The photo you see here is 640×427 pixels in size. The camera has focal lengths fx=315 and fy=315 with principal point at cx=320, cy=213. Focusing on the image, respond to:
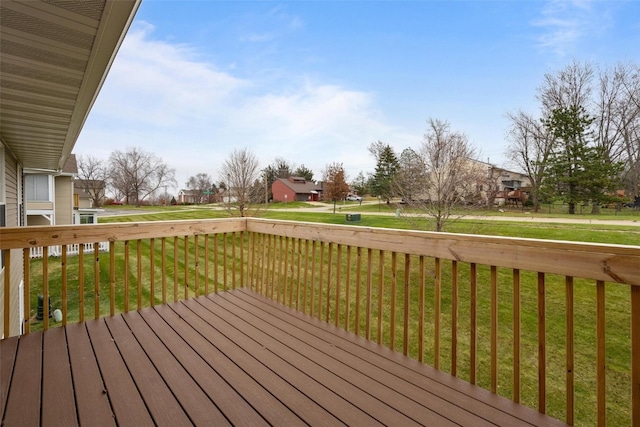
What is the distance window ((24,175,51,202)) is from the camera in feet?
32.0

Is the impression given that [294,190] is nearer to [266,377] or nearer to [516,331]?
[266,377]

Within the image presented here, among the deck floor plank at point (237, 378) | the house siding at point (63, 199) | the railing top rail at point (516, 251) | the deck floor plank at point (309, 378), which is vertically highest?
the house siding at point (63, 199)

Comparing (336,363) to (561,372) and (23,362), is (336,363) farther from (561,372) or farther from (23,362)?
(561,372)

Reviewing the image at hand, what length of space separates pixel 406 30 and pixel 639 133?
534 cm

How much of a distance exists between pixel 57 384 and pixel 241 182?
12303 mm

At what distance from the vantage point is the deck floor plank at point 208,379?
1439 millimetres

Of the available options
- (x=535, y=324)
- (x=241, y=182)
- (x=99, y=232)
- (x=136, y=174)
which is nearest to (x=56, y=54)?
(x=99, y=232)

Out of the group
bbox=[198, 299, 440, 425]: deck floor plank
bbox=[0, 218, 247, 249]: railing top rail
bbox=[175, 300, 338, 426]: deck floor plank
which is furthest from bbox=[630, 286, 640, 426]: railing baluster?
bbox=[0, 218, 247, 249]: railing top rail

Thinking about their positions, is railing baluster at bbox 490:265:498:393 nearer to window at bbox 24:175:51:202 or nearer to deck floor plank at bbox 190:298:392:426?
deck floor plank at bbox 190:298:392:426

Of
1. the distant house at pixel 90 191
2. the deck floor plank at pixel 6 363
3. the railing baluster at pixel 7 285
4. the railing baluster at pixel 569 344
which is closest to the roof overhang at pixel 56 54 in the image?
the railing baluster at pixel 7 285

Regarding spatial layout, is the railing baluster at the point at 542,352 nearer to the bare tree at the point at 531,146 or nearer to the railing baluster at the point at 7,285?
the railing baluster at the point at 7,285

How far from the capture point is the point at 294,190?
37281 mm

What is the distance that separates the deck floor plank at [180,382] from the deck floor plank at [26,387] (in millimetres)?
529

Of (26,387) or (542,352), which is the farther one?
(26,387)
